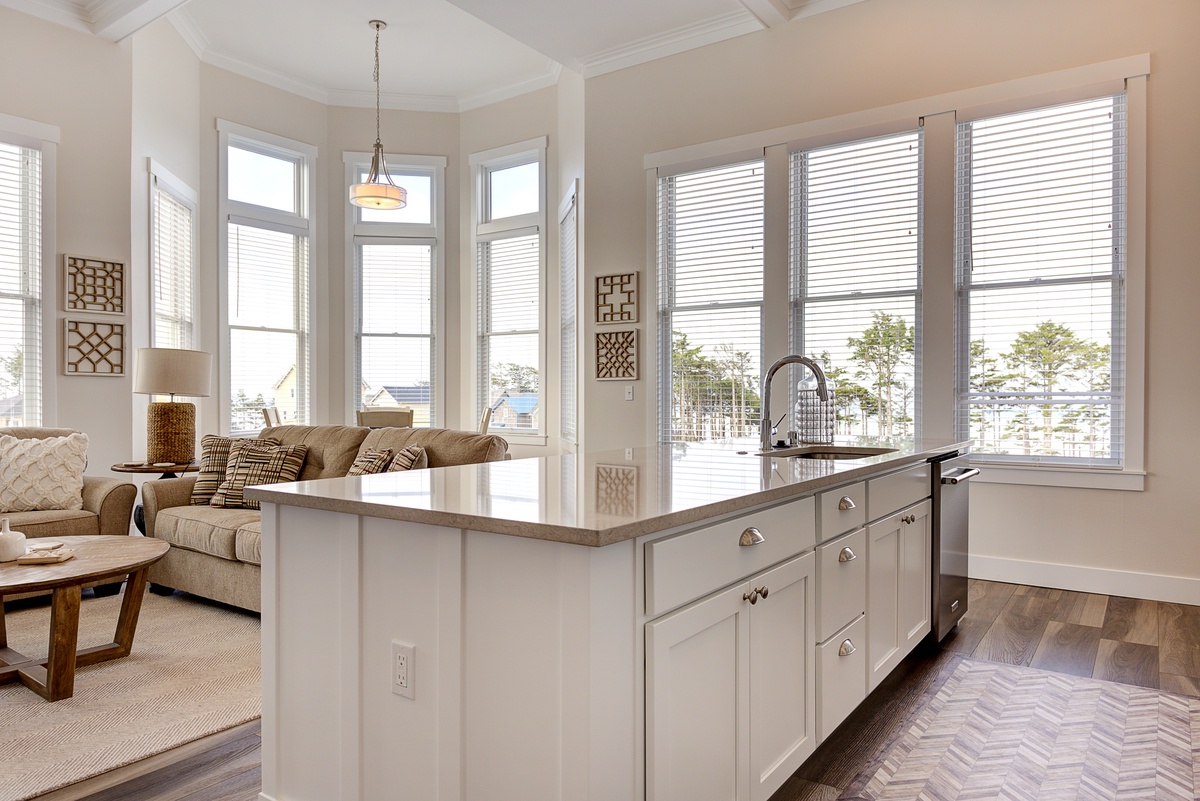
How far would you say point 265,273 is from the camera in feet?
21.5

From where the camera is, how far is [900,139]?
4.54 m

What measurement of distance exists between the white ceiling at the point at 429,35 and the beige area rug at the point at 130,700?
11.9 ft

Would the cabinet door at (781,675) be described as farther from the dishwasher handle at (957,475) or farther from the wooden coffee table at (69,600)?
the wooden coffee table at (69,600)

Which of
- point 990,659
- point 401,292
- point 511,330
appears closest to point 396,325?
point 401,292

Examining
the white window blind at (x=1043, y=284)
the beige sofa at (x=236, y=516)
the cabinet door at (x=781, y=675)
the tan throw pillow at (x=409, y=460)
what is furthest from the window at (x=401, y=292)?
the cabinet door at (x=781, y=675)

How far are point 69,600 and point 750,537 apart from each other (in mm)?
2443

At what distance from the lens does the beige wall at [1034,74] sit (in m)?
3.80

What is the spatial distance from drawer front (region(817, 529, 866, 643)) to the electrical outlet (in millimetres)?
1053

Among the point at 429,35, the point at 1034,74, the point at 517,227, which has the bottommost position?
the point at 517,227

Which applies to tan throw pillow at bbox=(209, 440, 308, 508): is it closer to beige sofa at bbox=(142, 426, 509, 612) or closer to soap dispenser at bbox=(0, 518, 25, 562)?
beige sofa at bbox=(142, 426, 509, 612)

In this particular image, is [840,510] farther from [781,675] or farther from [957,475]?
[957,475]

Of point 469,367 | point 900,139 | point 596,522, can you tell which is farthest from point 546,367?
point 596,522

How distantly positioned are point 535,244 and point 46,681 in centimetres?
499

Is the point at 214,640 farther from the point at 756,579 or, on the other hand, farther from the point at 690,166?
the point at 690,166
